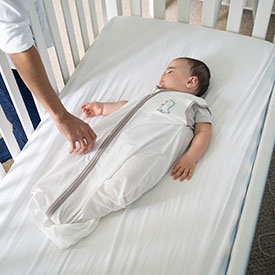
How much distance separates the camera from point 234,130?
1.14 meters

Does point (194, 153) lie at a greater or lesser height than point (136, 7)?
lesser

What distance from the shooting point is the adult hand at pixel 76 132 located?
3.48ft

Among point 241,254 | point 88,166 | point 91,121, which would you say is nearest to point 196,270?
point 241,254

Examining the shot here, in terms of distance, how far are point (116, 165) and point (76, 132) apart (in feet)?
0.51

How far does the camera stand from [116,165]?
3.34 ft

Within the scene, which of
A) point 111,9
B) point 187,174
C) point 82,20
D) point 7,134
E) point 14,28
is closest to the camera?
point 14,28

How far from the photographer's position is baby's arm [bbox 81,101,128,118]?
4.03 ft

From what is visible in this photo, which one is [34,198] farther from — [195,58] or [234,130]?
[195,58]

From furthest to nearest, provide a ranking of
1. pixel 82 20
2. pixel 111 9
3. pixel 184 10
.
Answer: pixel 111 9, pixel 184 10, pixel 82 20

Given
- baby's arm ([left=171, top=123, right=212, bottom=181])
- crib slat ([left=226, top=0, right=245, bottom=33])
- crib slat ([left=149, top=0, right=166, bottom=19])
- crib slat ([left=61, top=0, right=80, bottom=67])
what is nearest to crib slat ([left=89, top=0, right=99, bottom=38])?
crib slat ([left=61, top=0, right=80, bottom=67])

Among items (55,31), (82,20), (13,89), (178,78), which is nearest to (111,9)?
(82,20)

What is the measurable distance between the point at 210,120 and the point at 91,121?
387 millimetres

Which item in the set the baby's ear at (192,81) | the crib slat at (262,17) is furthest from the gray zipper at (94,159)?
the crib slat at (262,17)

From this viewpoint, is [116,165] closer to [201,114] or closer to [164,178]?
[164,178]
